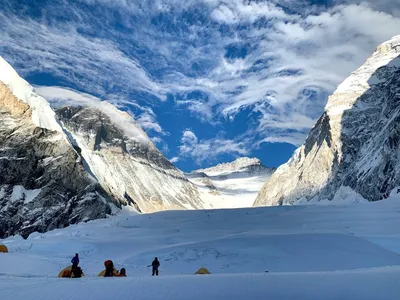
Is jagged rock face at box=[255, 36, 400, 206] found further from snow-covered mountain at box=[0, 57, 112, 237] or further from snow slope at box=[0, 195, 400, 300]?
snow-covered mountain at box=[0, 57, 112, 237]

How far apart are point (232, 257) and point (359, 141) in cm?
11630

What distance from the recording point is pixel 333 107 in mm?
163000

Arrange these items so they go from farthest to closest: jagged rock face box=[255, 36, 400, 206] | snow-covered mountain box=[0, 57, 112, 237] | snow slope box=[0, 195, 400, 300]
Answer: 1. jagged rock face box=[255, 36, 400, 206]
2. snow-covered mountain box=[0, 57, 112, 237]
3. snow slope box=[0, 195, 400, 300]

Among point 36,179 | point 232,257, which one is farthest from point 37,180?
point 232,257

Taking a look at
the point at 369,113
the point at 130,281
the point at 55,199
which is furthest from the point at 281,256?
the point at 369,113

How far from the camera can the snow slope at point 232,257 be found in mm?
12438

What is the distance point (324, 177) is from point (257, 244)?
123m

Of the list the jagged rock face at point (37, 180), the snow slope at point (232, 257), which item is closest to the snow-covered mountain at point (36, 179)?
the jagged rock face at point (37, 180)

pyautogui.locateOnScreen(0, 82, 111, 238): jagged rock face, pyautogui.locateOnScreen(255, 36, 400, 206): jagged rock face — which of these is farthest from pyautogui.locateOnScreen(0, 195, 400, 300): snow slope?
pyautogui.locateOnScreen(255, 36, 400, 206): jagged rock face

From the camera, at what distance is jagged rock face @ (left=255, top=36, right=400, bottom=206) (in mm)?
105188

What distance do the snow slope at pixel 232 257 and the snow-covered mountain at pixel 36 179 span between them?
165 feet

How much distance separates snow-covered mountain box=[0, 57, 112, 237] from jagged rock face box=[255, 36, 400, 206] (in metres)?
67.0

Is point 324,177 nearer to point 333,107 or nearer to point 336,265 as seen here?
point 333,107

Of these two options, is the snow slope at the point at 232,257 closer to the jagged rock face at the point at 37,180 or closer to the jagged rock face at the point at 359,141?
the jagged rock face at the point at 37,180
